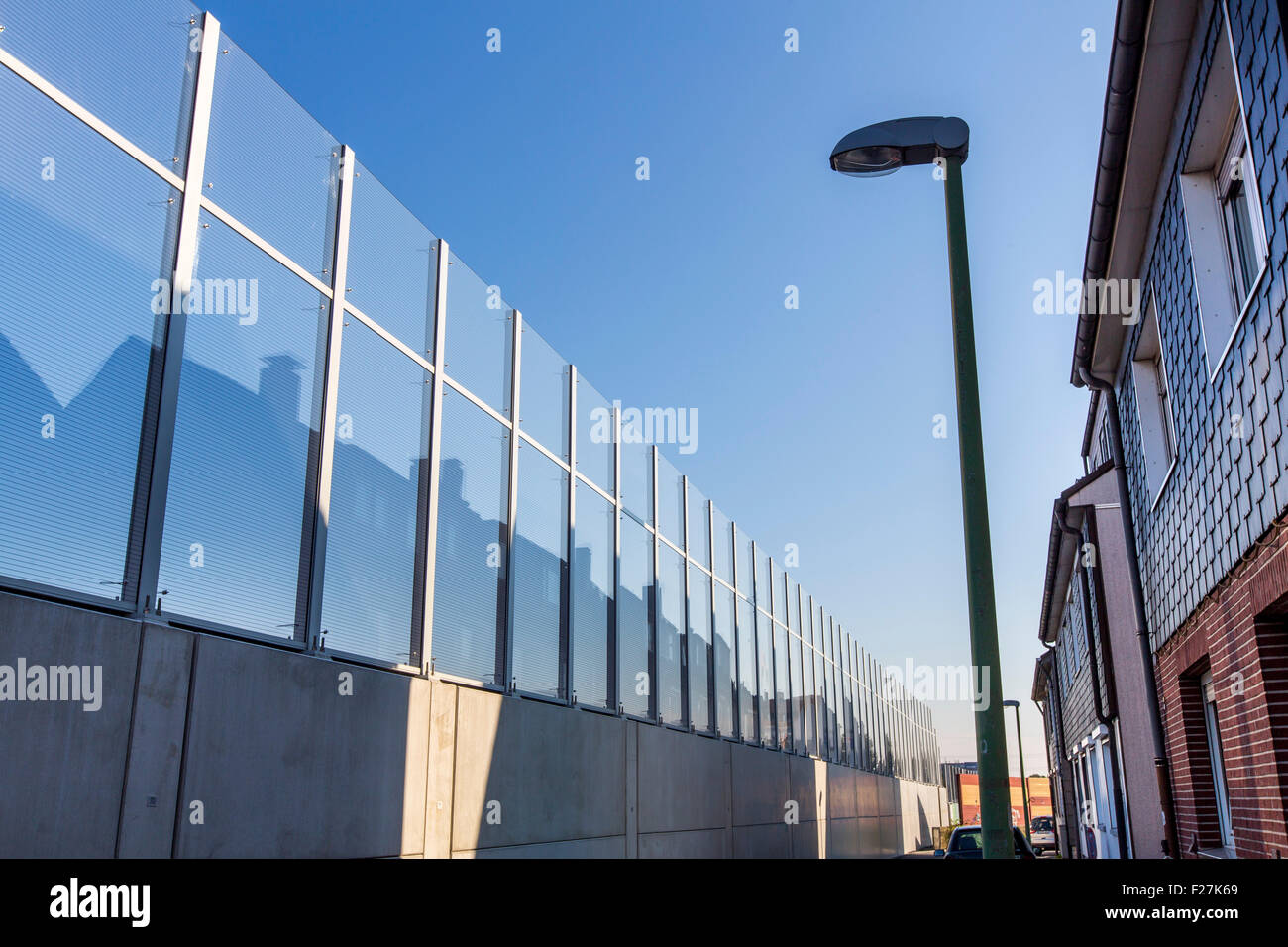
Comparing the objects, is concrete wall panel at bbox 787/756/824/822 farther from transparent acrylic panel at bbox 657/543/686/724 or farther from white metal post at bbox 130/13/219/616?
white metal post at bbox 130/13/219/616

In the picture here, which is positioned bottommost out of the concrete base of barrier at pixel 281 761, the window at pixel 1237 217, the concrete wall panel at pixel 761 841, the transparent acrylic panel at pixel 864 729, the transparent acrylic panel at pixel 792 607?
the concrete wall panel at pixel 761 841

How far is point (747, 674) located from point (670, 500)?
4.71 meters

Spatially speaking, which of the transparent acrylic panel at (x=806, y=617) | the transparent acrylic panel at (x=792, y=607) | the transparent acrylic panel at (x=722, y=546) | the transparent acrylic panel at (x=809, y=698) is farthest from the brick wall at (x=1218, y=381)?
the transparent acrylic panel at (x=806, y=617)

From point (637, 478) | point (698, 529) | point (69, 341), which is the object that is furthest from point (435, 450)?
point (698, 529)

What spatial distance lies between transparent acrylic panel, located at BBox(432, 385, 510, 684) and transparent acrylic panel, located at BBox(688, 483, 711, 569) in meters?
7.26

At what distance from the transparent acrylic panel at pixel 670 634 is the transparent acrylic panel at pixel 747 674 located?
3288 millimetres

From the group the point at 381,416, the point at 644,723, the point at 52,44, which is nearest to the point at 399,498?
the point at 381,416

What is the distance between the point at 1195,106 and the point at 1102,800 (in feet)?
52.3

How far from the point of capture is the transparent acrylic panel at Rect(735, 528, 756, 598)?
785 inches

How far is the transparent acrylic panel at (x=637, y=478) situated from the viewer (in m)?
14.0

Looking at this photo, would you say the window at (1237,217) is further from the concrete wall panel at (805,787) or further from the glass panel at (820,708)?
the glass panel at (820,708)

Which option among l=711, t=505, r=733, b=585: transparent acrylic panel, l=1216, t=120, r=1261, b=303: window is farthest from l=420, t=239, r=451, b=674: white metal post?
l=711, t=505, r=733, b=585: transparent acrylic panel

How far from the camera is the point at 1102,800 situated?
1952cm

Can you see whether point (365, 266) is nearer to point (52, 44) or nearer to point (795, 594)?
point (52, 44)
